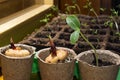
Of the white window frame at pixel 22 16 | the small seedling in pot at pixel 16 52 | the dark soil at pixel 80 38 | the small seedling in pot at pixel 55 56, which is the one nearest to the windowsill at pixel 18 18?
the white window frame at pixel 22 16

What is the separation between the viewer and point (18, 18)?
1.36 metres

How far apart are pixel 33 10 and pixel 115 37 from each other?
0.63 m

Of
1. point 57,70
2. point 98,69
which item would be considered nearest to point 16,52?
point 57,70

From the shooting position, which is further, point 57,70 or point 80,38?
point 80,38

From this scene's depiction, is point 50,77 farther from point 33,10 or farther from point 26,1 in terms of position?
point 26,1

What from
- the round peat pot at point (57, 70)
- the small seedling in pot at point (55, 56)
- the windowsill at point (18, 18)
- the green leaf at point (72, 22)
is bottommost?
the round peat pot at point (57, 70)

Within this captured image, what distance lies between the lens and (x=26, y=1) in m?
1.75

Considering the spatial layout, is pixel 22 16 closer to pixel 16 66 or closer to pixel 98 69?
pixel 16 66

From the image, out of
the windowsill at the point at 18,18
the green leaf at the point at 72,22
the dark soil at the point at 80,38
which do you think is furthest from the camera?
the windowsill at the point at 18,18

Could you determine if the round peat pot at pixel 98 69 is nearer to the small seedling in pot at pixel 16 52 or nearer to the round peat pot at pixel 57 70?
the round peat pot at pixel 57 70

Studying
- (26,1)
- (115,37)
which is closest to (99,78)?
(115,37)

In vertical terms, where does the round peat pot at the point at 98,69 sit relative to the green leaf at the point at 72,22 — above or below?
below

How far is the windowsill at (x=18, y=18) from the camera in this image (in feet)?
3.92

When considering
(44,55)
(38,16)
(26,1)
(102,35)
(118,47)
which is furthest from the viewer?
(26,1)
